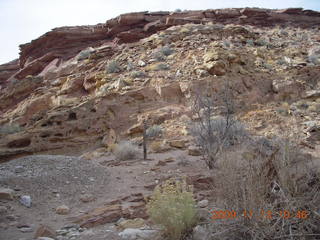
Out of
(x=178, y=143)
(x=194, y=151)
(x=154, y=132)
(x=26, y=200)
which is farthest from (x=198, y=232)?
(x=154, y=132)

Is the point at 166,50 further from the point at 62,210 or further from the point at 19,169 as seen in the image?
the point at 62,210

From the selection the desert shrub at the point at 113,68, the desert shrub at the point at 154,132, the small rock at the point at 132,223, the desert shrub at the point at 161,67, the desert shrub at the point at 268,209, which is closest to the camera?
the desert shrub at the point at 268,209

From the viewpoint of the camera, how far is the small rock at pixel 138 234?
3594 mm

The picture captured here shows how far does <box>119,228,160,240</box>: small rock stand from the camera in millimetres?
3594

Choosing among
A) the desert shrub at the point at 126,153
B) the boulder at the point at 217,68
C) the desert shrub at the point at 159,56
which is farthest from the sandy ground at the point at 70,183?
the desert shrub at the point at 159,56

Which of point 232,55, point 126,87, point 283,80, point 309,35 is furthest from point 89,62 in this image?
point 309,35

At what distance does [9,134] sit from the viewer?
12.3 m

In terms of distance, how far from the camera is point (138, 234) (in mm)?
3703

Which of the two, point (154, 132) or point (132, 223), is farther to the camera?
point (154, 132)

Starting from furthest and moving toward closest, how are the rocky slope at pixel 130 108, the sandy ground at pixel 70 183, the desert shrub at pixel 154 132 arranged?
the desert shrub at pixel 154 132 < the rocky slope at pixel 130 108 < the sandy ground at pixel 70 183

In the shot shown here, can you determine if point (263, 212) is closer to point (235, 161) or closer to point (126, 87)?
point (235, 161)

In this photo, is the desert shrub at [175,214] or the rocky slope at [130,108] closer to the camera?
the desert shrub at [175,214]

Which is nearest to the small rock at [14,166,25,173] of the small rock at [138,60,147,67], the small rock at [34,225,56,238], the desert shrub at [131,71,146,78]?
the small rock at [34,225,56,238]

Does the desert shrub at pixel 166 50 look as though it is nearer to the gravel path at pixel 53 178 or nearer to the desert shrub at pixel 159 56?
the desert shrub at pixel 159 56
